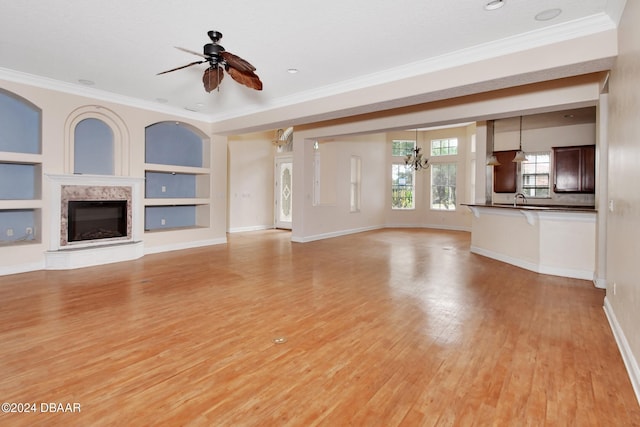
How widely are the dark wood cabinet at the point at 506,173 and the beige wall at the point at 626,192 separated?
4.72 m

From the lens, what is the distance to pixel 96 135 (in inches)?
238

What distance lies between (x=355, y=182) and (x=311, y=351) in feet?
27.3

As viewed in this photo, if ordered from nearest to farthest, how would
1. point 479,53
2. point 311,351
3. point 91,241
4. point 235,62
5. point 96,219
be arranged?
point 311,351 → point 235,62 → point 479,53 → point 91,241 → point 96,219

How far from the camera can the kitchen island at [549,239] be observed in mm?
4754

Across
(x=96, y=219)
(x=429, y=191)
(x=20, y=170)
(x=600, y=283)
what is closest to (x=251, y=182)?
(x=96, y=219)

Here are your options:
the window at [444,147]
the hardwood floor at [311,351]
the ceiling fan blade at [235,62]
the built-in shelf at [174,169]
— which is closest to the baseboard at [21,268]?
the hardwood floor at [311,351]

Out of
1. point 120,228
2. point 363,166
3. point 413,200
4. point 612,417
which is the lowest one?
point 612,417

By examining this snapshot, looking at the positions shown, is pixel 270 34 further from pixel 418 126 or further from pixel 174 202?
pixel 174 202

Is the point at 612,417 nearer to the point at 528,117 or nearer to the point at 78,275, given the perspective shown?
the point at 78,275

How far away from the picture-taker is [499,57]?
382cm

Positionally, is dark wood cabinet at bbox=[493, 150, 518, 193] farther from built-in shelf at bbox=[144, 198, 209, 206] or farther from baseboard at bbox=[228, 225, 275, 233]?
built-in shelf at bbox=[144, 198, 209, 206]

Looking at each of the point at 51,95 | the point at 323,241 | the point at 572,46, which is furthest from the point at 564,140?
the point at 51,95

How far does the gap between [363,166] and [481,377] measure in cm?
889

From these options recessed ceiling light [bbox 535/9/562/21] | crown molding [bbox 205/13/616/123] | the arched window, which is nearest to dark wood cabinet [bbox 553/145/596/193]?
crown molding [bbox 205/13/616/123]
